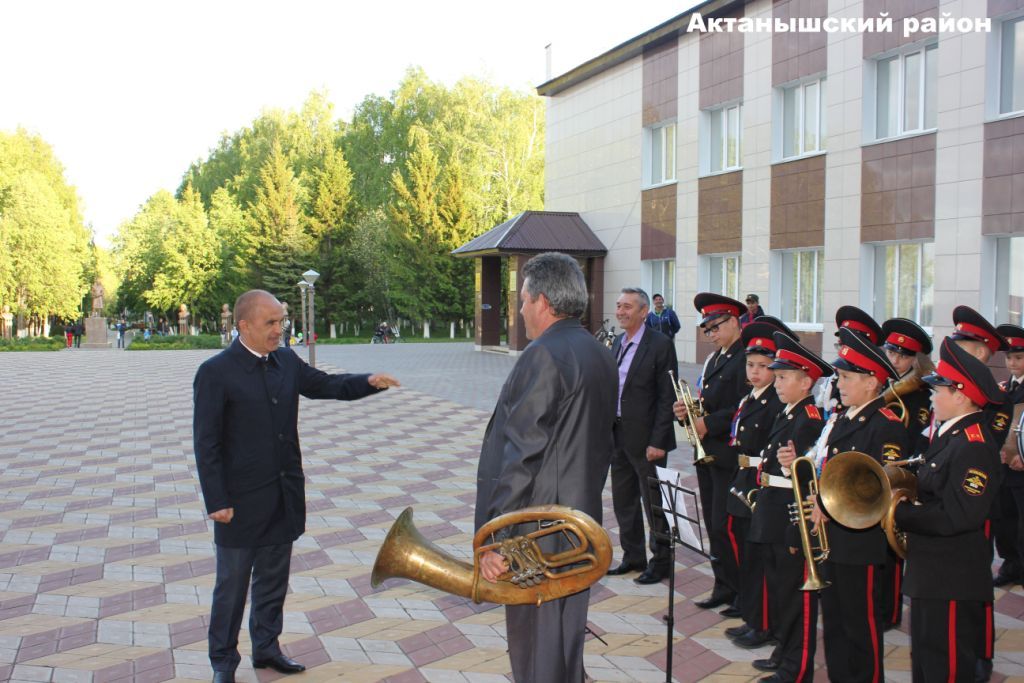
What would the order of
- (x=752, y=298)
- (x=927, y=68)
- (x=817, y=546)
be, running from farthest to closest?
(x=927, y=68)
(x=752, y=298)
(x=817, y=546)

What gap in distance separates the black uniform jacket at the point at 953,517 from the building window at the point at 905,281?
44.4 ft

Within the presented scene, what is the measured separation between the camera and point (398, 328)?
Result: 181ft

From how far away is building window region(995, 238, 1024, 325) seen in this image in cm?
1438

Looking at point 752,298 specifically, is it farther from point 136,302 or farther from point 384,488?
point 136,302

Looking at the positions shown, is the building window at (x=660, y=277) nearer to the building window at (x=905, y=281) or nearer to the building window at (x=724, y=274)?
the building window at (x=724, y=274)

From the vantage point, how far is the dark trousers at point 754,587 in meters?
5.01

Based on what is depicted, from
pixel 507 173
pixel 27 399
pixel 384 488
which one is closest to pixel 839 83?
pixel 384 488

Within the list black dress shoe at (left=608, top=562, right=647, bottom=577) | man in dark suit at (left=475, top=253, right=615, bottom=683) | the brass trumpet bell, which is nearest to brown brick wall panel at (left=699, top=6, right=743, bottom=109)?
black dress shoe at (left=608, top=562, right=647, bottom=577)

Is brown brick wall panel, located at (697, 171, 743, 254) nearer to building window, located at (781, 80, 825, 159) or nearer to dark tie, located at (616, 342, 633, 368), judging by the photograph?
building window, located at (781, 80, 825, 159)

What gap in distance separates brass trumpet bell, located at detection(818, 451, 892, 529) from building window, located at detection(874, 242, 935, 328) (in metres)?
13.7

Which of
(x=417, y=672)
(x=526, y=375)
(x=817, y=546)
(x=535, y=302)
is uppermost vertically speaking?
(x=535, y=302)

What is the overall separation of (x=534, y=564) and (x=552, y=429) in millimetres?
528

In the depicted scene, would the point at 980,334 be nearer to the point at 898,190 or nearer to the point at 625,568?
the point at 625,568

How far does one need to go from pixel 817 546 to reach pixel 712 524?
1645mm
